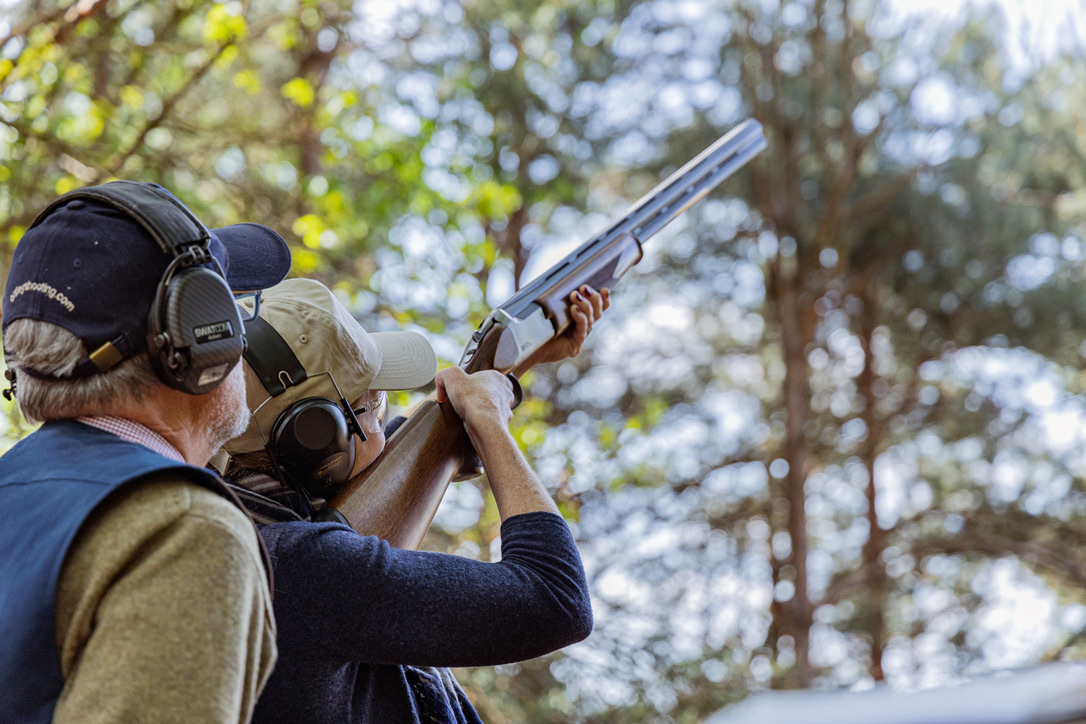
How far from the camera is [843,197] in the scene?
33.8 feet

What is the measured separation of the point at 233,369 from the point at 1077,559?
1313cm

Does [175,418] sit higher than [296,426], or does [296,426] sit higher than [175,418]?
[175,418]

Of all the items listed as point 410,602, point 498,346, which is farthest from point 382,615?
point 498,346

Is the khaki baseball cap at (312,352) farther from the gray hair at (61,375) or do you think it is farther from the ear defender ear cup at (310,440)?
the gray hair at (61,375)

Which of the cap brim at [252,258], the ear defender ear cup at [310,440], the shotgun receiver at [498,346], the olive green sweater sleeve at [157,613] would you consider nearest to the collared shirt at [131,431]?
the olive green sweater sleeve at [157,613]

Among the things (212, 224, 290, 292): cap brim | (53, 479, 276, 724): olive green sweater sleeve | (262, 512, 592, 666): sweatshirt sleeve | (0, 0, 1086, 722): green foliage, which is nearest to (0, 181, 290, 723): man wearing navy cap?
(53, 479, 276, 724): olive green sweater sleeve

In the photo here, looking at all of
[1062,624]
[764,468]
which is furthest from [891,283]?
[1062,624]

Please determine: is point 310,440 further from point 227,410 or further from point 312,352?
point 227,410

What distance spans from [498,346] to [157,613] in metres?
1.60

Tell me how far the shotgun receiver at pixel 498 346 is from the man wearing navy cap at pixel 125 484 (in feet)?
1.90

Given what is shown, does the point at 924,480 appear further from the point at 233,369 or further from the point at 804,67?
the point at 233,369

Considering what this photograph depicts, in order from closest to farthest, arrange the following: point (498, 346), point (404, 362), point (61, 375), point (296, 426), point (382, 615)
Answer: point (61, 375)
point (382, 615)
point (296, 426)
point (404, 362)
point (498, 346)

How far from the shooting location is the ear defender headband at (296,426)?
184 cm

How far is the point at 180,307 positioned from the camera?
1286 millimetres
